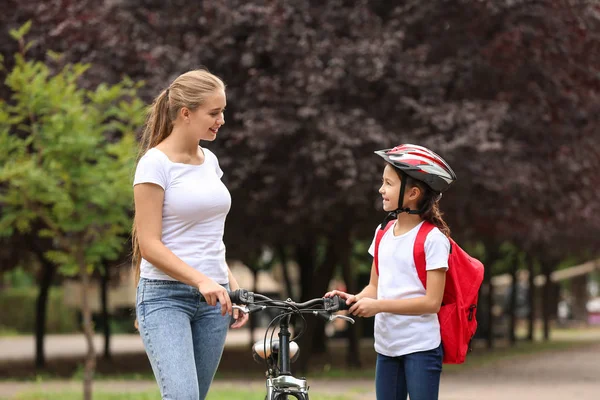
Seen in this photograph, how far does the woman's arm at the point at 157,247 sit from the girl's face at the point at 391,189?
0.90 meters

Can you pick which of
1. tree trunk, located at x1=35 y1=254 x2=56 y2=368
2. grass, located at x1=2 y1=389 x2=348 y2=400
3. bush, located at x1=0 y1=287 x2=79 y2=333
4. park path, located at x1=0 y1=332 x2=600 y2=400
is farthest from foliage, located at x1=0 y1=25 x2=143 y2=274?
bush, located at x1=0 y1=287 x2=79 y2=333

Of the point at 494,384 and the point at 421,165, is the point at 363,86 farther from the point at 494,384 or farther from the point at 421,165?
the point at 421,165

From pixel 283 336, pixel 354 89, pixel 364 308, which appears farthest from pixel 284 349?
pixel 354 89

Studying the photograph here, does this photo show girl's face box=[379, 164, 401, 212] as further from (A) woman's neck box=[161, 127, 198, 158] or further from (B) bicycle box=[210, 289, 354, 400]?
(A) woman's neck box=[161, 127, 198, 158]

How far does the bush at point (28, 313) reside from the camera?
50.2 metres

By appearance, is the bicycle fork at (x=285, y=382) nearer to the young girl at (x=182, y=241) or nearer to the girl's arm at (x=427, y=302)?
the young girl at (x=182, y=241)

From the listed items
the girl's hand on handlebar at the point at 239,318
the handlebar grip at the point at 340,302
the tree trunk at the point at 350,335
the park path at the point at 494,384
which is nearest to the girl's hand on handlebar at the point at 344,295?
the handlebar grip at the point at 340,302

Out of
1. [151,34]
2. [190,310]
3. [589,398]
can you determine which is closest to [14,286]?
[151,34]

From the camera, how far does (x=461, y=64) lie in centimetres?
1781

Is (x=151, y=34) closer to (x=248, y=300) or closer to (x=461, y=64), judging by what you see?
(x=461, y=64)

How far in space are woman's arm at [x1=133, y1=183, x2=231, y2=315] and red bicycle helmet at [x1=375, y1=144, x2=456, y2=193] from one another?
0.94 meters

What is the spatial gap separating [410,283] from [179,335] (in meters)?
1.02

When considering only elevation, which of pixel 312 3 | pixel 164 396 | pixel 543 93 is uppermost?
pixel 312 3

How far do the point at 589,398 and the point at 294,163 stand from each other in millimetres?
5751
